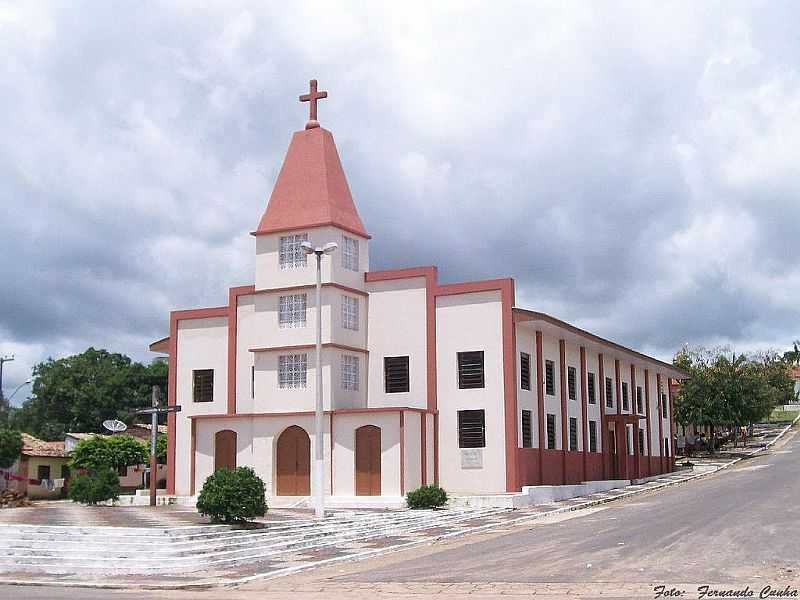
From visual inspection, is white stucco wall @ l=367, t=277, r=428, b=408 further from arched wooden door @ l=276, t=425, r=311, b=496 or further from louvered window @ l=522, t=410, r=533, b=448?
louvered window @ l=522, t=410, r=533, b=448

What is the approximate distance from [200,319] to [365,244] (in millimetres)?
7515

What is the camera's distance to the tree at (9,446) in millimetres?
46844

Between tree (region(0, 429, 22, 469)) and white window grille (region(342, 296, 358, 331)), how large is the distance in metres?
21.2

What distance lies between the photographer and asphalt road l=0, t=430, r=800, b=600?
52.7 feet

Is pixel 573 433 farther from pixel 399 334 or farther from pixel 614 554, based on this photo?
pixel 614 554

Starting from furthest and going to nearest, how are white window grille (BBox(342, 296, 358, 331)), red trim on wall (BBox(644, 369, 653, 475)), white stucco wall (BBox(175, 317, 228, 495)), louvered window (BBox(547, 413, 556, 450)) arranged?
red trim on wall (BBox(644, 369, 653, 475)), white stucco wall (BBox(175, 317, 228, 495)), louvered window (BBox(547, 413, 556, 450)), white window grille (BBox(342, 296, 358, 331))

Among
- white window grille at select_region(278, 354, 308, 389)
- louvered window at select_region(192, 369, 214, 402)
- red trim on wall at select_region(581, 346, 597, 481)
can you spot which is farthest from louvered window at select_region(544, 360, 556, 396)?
louvered window at select_region(192, 369, 214, 402)

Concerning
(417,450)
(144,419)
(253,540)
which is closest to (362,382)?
(417,450)

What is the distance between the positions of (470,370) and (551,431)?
5321 mm

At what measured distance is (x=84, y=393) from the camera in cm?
7881

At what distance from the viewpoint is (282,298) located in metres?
36.2

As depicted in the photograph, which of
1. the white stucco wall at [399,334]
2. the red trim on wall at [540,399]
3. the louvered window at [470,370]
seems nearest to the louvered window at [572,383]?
the red trim on wall at [540,399]

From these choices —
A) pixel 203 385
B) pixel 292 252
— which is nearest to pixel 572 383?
pixel 292 252

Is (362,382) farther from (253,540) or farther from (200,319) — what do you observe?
(253,540)
